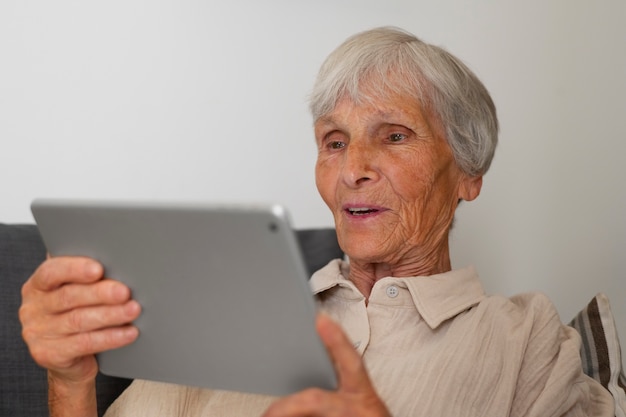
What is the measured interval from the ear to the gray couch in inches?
32.9

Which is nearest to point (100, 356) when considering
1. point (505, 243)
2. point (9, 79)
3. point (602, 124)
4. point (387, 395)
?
point (387, 395)

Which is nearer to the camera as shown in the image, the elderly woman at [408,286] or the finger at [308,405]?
the finger at [308,405]

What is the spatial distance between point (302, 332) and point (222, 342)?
15 centimetres

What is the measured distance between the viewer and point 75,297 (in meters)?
1.19

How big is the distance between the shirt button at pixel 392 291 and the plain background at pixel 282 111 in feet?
2.05

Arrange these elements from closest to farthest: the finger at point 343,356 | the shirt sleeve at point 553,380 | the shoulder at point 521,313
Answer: the finger at point 343,356, the shirt sleeve at point 553,380, the shoulder at point 521,313

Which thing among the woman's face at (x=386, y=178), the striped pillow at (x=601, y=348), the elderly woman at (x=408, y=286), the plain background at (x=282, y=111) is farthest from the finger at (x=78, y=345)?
the striped pillow at (x=601, y=348)

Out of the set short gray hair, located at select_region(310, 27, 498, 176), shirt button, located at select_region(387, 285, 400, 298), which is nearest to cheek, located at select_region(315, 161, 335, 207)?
short gray hair, located at select_region(310, 27, 498, 176)

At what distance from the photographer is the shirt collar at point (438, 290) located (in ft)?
5.16

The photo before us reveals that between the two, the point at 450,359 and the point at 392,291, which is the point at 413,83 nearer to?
the point at 392,291

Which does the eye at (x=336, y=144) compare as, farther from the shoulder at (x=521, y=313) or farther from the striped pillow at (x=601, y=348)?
the striped pillow at (x=601, y=348)

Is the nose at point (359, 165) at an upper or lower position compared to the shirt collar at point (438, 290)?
upper

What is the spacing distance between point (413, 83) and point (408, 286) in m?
0.42

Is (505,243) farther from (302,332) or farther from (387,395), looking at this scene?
(302,332)
